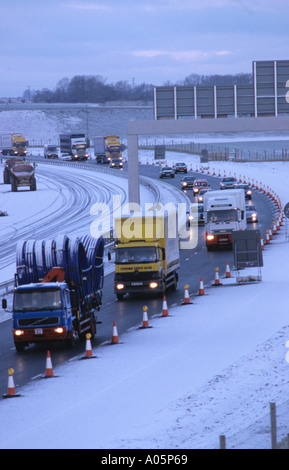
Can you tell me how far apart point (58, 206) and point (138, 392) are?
6058cm

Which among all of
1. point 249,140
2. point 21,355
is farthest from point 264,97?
point 249,140

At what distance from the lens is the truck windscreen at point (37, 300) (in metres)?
23.9

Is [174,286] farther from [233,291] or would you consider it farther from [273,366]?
[273,366]

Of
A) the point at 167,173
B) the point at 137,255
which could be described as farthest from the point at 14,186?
the point at 137,255

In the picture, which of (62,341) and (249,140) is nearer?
(62,341)

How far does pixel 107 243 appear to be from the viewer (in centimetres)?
5009

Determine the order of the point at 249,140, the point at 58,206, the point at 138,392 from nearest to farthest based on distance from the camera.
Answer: the point at 138,392, the point at 58,206, the point at 249,140

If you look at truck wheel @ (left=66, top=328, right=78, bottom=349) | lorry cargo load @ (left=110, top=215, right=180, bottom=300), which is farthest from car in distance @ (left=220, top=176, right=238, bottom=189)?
truck wheel @ (left=66, top=328, right=78, bottom=349)

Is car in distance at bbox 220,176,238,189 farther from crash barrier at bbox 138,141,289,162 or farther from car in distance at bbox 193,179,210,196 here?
crash barrier at bbox 138,141,289,162

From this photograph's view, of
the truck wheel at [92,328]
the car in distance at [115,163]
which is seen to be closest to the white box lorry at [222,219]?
the truck wheel at [92,328]

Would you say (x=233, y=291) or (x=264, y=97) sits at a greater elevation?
(x=264, y=97)

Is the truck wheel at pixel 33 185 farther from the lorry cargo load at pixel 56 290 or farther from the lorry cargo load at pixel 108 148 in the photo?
the lorry cargo load at pixel 56 290

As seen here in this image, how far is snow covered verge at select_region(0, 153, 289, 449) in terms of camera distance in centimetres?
1478

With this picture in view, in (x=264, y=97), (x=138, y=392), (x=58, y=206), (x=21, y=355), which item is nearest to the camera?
(x=138, y=392)
